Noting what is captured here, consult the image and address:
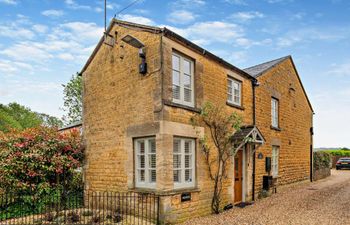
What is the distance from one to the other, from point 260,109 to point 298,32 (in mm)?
3687

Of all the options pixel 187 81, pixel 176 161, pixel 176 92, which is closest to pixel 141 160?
pixel 176 161

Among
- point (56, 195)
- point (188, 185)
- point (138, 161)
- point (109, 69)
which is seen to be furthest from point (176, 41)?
point (56, 195)

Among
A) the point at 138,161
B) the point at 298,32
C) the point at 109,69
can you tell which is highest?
the point at 298,32

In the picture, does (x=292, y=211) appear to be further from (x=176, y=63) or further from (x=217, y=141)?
(x=176, y=63)

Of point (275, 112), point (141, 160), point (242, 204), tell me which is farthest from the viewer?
point (275, 112)

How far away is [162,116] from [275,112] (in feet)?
29.0

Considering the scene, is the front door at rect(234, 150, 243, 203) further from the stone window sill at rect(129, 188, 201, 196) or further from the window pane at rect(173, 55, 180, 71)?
the window pane at rect(173, 55, 180, 71)

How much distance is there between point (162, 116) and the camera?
7953mm

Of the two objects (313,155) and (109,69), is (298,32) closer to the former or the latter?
(109,69)

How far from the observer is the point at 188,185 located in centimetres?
877

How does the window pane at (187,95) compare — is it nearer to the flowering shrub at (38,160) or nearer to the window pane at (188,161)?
the window pane at (188,161)

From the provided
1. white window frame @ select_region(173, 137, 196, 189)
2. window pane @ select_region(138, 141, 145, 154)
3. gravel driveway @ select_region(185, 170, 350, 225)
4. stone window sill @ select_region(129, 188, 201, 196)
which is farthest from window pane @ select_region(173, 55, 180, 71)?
gravel driveway @ select_region(185, 170, 350, 225)

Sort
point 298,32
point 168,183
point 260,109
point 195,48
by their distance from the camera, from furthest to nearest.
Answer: point 260,109 < point 298,32 < point 195,48 < point 168,183

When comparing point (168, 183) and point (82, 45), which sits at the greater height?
point (82, 45)
